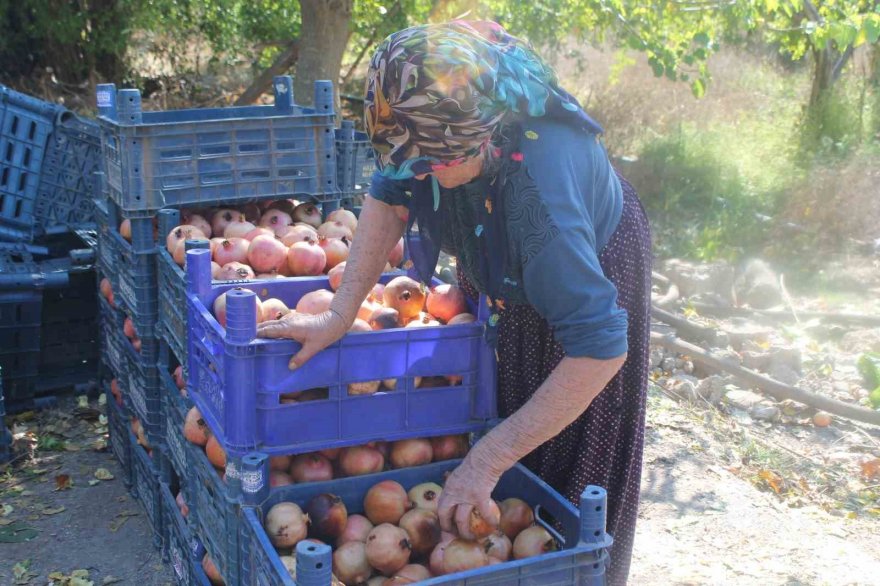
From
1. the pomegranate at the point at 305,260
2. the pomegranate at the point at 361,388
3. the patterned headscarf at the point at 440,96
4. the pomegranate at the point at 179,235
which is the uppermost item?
the patterned headscarf at the point at 440,96

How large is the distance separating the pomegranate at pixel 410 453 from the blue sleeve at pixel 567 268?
0.70m

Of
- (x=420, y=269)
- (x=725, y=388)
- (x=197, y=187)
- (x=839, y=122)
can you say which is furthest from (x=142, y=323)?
(x=839, y=122)

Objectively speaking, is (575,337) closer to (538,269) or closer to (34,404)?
(538,269)

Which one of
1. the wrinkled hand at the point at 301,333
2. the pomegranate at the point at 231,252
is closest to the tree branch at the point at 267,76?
Result: the pomegranate at the point at 231,252

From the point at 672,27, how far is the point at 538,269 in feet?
23.5

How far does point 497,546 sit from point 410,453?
0.44m

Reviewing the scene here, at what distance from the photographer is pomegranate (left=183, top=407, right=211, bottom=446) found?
2732 mm

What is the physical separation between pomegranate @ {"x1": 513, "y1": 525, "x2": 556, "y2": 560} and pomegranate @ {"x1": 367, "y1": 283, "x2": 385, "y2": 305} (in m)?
0.86

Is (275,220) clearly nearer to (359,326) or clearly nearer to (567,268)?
(359,326)

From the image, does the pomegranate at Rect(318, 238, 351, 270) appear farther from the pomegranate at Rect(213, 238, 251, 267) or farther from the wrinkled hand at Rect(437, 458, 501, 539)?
the wrinkled hand at Rect(437, 458, 501, 539)

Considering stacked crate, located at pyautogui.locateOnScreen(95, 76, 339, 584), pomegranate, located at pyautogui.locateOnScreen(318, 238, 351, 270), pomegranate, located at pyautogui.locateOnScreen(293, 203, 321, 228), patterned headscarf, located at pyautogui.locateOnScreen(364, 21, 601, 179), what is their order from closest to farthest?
patterned headscarf, located at pyautogui.locateOnScreen(364, 21, 601, 179) < pomegranate, located at pyautogui.locateOnScreen(318, 238, 351, 270) < stacked crate, located at pyautogui.locateOnScreen(95, 76, 339, 584) < pomegranate, located at pyautogui.locateOnScreen(293, 203, 321, 228)

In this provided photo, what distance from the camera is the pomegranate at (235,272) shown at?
3.03 m

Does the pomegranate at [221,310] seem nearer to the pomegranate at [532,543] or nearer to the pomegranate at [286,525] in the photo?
the pomegranate at [286,525]

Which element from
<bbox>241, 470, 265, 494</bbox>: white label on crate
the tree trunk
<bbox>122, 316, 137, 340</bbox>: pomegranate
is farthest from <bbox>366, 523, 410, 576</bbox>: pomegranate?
the tree trunk
